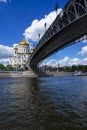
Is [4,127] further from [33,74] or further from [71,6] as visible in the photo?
[33,74]

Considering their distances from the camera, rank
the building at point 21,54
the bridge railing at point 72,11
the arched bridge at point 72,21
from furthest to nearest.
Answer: the building at point 21,54 → the arched bridge at point 72,21 → the bridge railing at point 72,11

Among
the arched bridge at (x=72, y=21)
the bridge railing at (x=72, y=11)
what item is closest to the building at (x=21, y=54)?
the arched bridge at (x=72, y=21)

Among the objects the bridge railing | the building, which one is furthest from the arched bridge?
the building

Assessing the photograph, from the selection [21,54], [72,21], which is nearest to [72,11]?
[72,21]

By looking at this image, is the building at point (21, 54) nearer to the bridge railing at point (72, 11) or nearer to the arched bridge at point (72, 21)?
the arched bridge at point (72, 21)

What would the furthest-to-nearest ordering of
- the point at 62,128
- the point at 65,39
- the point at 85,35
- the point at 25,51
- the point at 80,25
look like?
the point at 25,51 < the point at 65,39 < the point at 85,35 < the point at 80,25 < the point at 62,128

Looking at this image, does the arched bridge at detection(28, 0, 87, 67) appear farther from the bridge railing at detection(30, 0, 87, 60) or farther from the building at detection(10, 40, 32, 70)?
the building at detection(10, 40, 32, 70)

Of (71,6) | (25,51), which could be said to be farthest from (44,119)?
(25,51)

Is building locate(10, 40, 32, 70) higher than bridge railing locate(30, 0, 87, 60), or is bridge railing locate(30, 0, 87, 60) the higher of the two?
building locate(10, 40, 32, 70)

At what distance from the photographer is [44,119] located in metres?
13.6

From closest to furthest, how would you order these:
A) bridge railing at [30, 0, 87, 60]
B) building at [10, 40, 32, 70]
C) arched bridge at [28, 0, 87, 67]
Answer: bridge railing at [30, 0, 87, 60]
arched bridge at [28, 0, 87, 67]
building at [10, 40, 32, 70]

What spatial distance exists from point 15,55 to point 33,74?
82999 mm

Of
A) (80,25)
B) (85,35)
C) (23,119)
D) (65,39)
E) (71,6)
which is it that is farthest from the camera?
(65,39)

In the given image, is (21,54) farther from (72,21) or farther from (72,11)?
(72,21)
